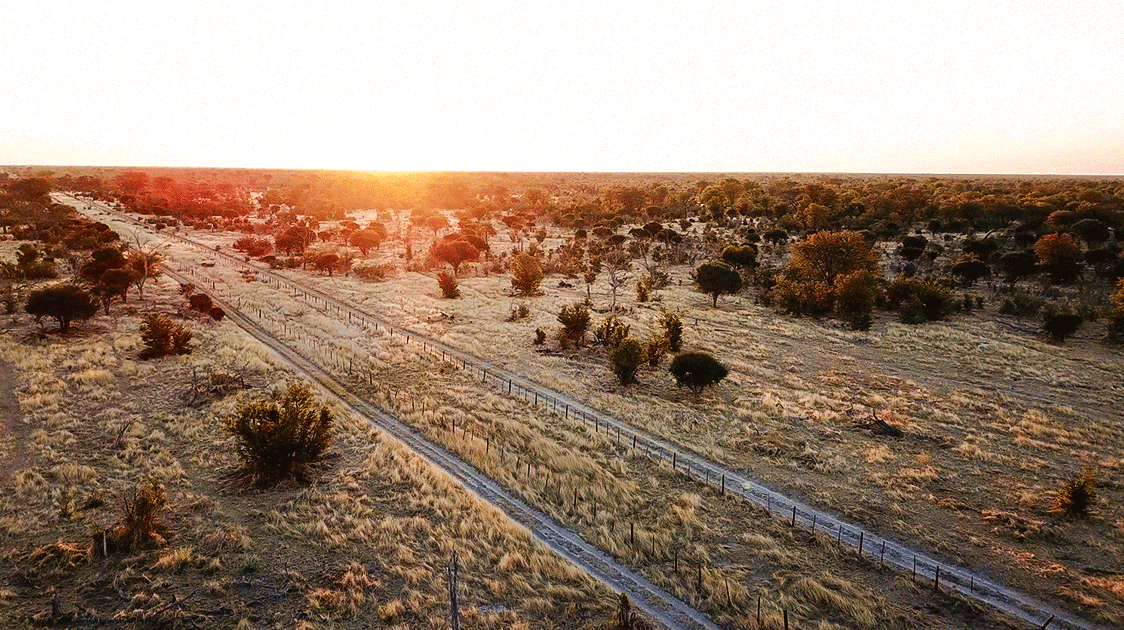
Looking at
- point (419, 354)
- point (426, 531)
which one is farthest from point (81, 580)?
point (419, 354)

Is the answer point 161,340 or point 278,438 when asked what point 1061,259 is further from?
point 161,340

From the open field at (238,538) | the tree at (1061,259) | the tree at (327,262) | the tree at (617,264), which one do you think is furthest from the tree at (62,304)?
the tree at (1061,259)

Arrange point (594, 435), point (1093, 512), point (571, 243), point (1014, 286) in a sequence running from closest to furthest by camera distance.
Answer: point (1093, 512) → point (594, 435) → point (1014, 286) → point (571, 243)

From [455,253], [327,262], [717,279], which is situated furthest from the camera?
[455,253]

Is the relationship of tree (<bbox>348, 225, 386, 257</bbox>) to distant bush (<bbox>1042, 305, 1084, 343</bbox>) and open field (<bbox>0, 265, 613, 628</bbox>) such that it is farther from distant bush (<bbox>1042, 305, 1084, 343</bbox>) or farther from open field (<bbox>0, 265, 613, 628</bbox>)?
distant bush (<bbox>1042, 305, 1084, 343</bbox>)

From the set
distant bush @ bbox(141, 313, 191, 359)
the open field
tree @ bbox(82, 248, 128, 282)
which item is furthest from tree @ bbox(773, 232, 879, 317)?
tree @ bbox(82, 248, 128, 282)

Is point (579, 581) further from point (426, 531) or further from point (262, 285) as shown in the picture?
point (262, 285)

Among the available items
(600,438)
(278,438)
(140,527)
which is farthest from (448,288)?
(140,527)
